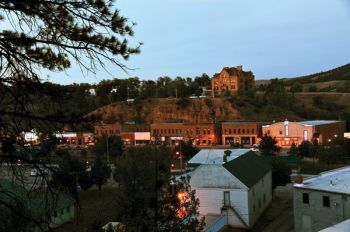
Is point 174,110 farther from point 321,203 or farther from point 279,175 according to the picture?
point 321,203

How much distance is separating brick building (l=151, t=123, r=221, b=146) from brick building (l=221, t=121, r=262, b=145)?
1.72 m

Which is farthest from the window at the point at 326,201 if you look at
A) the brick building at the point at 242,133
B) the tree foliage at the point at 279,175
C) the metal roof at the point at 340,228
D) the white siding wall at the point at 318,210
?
the brick building at the point at 242,133

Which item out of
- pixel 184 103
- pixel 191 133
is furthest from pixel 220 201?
pixel 184 103

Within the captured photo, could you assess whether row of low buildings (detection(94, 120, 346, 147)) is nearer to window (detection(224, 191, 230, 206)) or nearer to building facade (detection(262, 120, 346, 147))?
building facade (detection(262, 120, 346, 147))

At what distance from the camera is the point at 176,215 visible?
15.2m

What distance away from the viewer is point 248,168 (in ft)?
92.0

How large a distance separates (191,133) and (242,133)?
878cm

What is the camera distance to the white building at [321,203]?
20.3 metres

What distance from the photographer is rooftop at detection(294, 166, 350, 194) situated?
20.9 meters

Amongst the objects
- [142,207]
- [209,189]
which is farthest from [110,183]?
[142,207]

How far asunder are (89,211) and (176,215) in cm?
1513

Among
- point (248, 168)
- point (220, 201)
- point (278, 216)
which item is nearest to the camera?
point (220, 201)

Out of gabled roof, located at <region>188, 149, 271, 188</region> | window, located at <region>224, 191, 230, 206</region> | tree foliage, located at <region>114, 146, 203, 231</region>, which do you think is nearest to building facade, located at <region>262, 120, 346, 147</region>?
gabled roof, located at <region>188, 149, 271, 188</region>

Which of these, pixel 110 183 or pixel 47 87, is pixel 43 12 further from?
pixel 110 183
